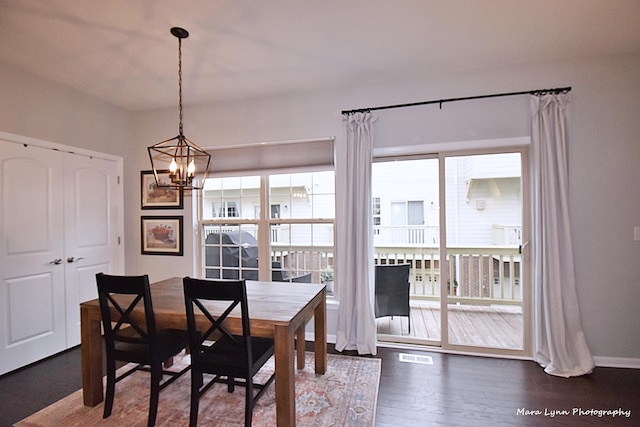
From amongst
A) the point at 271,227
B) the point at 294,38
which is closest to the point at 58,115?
the point at 271,227

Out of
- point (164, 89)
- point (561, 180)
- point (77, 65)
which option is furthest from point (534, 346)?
point (77, 65)

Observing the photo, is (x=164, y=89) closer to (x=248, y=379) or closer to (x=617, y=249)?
(x=248, y=379)

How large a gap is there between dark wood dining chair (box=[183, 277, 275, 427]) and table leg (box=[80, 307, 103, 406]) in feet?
2.70

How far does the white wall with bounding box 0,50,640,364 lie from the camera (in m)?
2.54

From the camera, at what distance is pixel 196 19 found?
204 cm

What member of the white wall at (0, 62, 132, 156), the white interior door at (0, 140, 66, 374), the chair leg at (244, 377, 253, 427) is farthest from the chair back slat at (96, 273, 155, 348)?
the white wall at (0, 62, 132, 156)

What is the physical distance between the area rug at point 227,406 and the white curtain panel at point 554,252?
1.56m

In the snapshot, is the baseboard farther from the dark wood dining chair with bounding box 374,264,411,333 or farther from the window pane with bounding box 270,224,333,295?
the window pane with bounding box 270,224,333,295

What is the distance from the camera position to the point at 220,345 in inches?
75.5

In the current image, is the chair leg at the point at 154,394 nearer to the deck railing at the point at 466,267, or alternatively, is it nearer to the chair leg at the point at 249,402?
the chair leg at the point at 249,402

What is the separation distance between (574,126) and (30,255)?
5189 mm

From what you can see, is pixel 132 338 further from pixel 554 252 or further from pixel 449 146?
pixel 554 252

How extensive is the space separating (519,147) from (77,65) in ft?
13.9

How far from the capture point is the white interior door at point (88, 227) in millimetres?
3084
